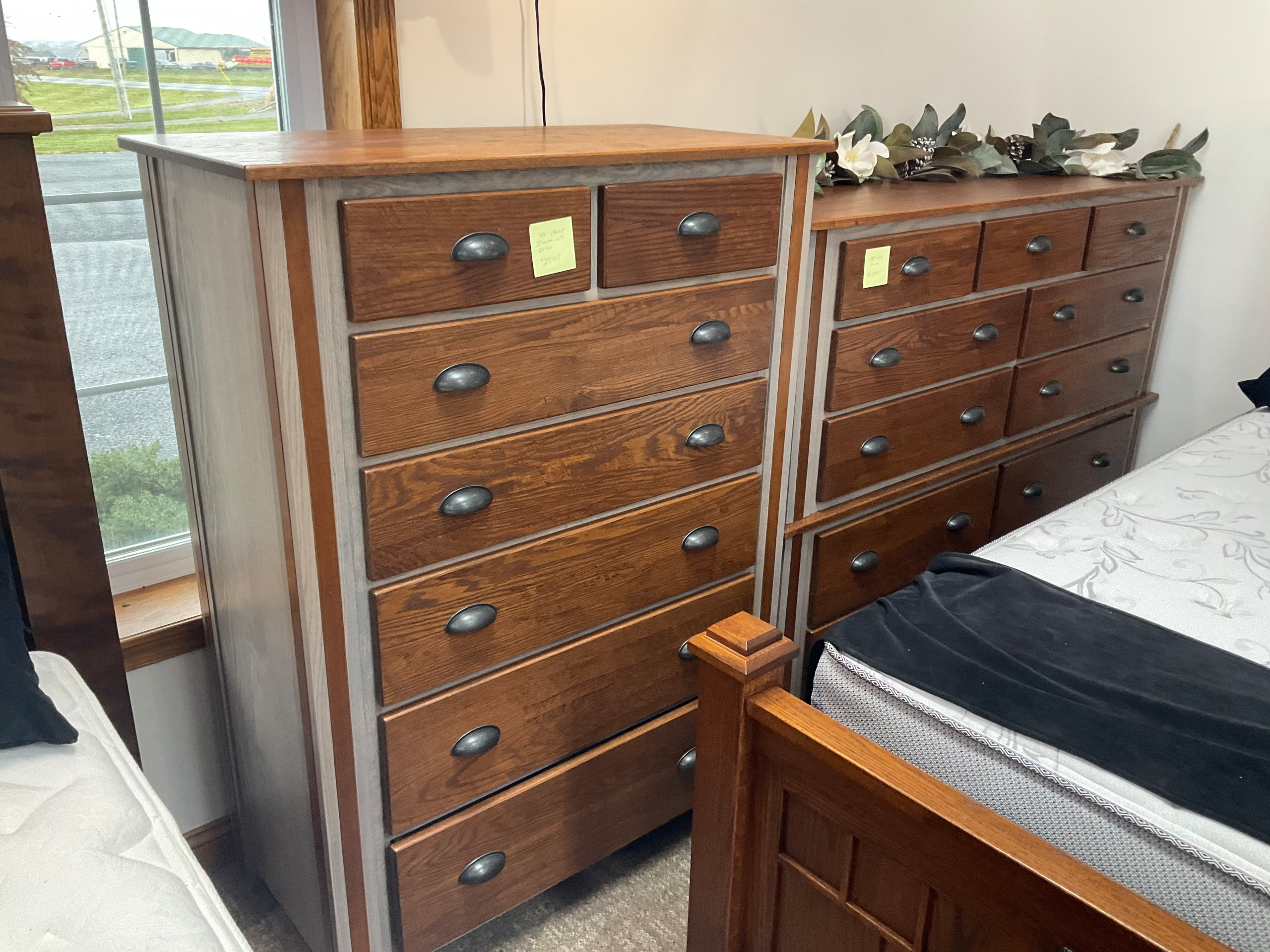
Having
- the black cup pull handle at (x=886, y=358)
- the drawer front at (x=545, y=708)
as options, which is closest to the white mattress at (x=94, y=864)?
the drawer front at (x=545, y=708)

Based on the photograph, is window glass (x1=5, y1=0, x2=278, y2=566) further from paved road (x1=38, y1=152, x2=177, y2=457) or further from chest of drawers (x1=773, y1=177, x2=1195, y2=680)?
chest of drawers (x1=773, y1=177, x2=1195, y2=680)

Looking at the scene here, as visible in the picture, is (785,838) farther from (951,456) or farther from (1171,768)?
(951,456)

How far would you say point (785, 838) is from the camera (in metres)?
1.13

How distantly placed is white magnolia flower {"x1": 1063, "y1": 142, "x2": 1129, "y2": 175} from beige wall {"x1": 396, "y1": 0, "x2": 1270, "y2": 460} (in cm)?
31

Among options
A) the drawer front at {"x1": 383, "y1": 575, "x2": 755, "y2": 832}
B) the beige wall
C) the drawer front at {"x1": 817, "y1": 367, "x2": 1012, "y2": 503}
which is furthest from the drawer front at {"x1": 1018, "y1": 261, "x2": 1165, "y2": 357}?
the drawer front at {"x1": 383, "y1": 575, "x2": 755, "y2": 832}

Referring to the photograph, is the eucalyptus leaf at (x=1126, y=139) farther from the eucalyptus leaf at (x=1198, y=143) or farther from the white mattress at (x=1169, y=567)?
the white mattress at (x=1169, y=567)

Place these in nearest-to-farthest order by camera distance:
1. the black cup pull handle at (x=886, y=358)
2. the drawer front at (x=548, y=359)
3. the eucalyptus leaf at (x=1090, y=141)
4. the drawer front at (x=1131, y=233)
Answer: the drawer front at (x=548, y=359)
the black cup pull handle at (x=886, y=358)
the drawer front at (x=1131, y=233)
the eucalyptus leaf at (x=1090, y=141)

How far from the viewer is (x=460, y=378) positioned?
3.98 feet

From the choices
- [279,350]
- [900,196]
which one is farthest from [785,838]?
[900,196]

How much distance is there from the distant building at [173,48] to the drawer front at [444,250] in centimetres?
71

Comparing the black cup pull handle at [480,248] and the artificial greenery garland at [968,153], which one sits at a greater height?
the artificial greenery garland at [968,153]

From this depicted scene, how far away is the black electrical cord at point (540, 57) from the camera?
1771mm

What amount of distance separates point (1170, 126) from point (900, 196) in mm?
1159

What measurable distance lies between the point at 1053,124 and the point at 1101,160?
17 centimetres
